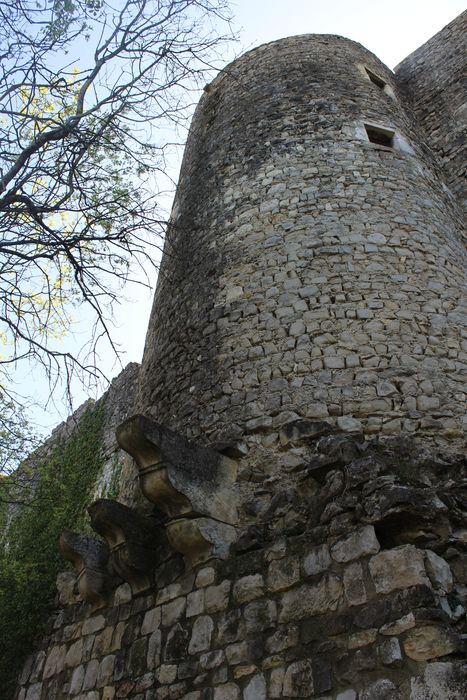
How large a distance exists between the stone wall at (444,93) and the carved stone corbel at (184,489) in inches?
220

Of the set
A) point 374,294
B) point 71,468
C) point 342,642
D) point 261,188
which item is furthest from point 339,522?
point 71,468

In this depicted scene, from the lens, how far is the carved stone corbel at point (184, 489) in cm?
390

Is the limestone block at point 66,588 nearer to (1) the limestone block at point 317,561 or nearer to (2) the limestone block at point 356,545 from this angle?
(1) the limestone block at point 317,561

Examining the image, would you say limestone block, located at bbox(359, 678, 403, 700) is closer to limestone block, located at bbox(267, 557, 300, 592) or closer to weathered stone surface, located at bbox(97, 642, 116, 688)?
limestone block, located at bbox(267, 557, 300, 592)

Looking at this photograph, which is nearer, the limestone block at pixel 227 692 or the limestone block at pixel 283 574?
the limestone block at pixel 227 692

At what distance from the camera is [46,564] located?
6.96 metres

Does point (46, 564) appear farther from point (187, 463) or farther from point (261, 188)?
point (261, 188)

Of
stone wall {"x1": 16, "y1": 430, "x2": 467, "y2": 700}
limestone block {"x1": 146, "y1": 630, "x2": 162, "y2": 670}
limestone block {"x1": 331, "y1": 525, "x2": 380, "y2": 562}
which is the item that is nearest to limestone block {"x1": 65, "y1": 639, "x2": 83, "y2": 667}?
stone wall {"x1": 16, "y1": 430, "x2": 467, "y2": 700}

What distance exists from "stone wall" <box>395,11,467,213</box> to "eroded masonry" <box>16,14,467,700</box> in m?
1.68

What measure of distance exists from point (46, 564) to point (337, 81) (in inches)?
247

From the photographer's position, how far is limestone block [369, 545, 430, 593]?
2.91 metres

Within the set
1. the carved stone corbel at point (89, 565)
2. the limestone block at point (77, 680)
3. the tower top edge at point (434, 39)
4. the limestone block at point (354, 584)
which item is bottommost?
the limestone block at point (354, 584)

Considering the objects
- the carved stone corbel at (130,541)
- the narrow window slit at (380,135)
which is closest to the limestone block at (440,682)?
the carved stone corbel at (130,541)

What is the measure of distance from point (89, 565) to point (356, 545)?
2.28 meters
